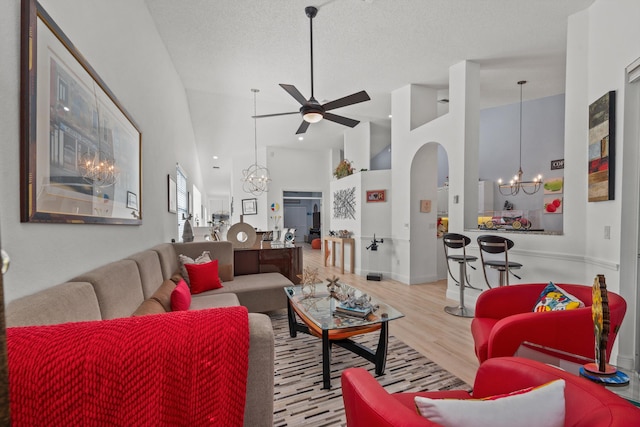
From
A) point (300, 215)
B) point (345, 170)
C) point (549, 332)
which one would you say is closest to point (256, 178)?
point (345, 170)

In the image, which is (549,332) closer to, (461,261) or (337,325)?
(337,325)

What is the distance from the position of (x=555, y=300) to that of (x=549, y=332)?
12.1 inches

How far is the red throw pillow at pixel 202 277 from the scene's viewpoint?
297 centimetres

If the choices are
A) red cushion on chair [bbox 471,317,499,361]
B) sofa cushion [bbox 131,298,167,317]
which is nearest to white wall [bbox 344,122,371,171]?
red cushion on chair [bbox 471,317,499,361]

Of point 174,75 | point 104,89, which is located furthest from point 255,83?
point 104,89

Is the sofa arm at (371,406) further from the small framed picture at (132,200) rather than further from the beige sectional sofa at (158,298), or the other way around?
the small framed picture at (132,200)

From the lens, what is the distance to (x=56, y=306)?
105cm

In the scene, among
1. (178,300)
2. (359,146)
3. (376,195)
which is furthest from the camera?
(359,146)

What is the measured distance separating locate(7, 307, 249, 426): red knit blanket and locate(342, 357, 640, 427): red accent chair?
39 centimetres

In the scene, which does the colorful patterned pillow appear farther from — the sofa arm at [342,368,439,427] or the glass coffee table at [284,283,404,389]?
the sofa arm at [342,368,439,427]

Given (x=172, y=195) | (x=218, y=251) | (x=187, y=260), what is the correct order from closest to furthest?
(x=187, y=260)
(x=218, y=251)
(x=172, y=195)

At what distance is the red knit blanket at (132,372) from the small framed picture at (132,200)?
169 cm

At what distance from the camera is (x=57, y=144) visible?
1.25 m

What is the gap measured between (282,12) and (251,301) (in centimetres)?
321
